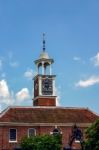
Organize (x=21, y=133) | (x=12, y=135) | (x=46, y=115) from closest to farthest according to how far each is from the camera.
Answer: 1. (x=12, y=135)
2. (x=21, y=133)
3. (x=46, y=115)

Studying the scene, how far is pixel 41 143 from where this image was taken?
5828 cm

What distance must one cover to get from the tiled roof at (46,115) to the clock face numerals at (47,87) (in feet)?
17.0

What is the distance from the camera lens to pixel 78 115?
70.4m

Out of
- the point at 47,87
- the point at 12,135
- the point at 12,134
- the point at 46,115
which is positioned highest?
the point at 47,87

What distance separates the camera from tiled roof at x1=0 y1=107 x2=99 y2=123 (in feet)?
221

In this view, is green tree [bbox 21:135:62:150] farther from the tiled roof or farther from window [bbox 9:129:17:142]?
the tiled roof

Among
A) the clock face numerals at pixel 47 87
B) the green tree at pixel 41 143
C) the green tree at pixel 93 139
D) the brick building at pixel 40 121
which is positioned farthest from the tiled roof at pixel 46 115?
the green tree at pixel 93 139

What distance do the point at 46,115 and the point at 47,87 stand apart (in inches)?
304

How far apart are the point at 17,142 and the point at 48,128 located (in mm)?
4459

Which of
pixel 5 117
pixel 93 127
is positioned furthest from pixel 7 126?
pixel 93 127

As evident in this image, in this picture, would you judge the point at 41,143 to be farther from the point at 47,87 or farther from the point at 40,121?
the point at 47,87

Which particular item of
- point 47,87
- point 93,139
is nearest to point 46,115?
point 47,87

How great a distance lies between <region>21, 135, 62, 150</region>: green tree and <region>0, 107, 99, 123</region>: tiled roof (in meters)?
7.72

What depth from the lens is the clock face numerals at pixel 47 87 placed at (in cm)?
7562
